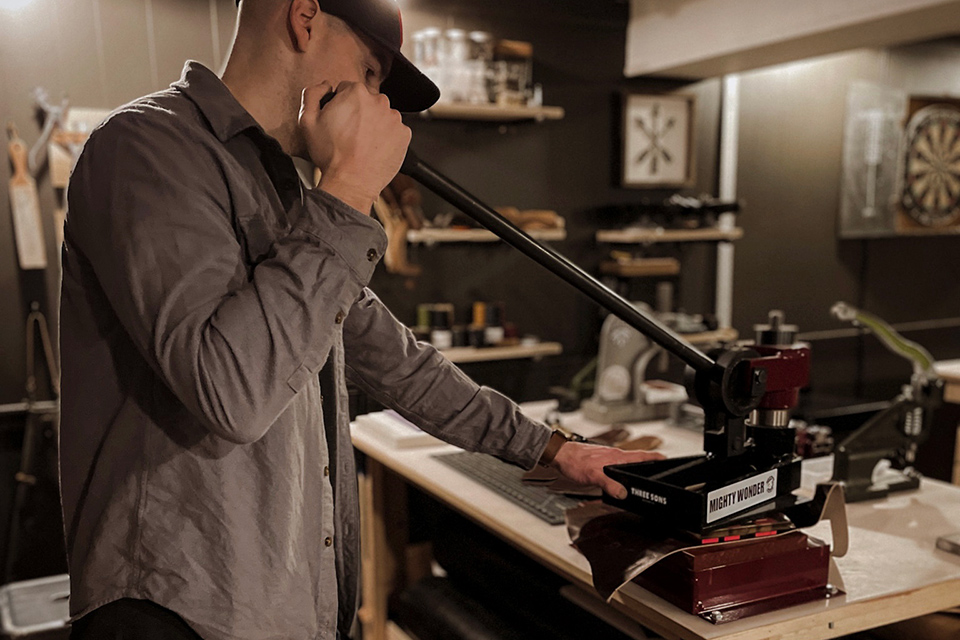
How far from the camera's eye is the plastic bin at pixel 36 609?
8.04ft

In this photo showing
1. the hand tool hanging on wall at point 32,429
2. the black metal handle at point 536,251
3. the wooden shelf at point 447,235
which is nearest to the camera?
the black metal handle at point 536,251

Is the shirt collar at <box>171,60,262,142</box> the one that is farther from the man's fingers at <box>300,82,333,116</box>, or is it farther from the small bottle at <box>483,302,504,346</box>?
the small bottle at <box>483,302,504,346</box>

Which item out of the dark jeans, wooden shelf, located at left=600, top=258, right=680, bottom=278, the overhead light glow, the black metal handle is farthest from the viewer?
wooden shelf, located at left=600, top=258, right=680, bottom=278

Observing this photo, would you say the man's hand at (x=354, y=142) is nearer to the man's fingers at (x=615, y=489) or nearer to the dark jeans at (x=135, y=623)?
Answer: the dark jeans at (x=135, y=623)

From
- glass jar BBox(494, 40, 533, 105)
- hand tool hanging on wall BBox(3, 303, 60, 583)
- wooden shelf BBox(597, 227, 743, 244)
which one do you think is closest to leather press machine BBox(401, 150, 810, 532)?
glass jar BBox(494, 40, 533, 105)

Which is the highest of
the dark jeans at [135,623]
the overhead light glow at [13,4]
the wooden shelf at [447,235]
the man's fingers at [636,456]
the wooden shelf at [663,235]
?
the overhead light glow at [13,4]

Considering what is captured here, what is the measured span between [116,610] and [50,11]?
108 inches

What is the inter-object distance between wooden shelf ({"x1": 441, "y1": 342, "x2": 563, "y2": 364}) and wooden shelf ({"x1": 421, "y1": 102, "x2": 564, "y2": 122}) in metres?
1.02

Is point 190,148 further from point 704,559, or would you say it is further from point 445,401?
point 704,559

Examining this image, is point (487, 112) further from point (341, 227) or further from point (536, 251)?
point (341, 227)

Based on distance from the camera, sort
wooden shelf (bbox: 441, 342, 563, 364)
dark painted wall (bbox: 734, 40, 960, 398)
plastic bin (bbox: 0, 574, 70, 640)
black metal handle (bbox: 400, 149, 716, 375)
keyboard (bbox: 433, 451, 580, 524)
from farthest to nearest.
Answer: dark painted wall (bbox: 734, 40, 960, 398)
wooden shelf (bbox: 441, 342, 563, 364)
plastic bin (bbox: 0, 574, 70, 640)
keyboard (bbox: 433, 451, 580, 524)
black metal handle (bbox: 400, 149, 716, 375)

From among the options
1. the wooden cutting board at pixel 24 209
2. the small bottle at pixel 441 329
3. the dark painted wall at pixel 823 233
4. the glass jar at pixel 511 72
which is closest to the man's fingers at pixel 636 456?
the small bottle at pixel 441 329

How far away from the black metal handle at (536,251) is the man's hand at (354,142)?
99 millimetres

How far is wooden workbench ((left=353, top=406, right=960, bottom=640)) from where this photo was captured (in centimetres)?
122
